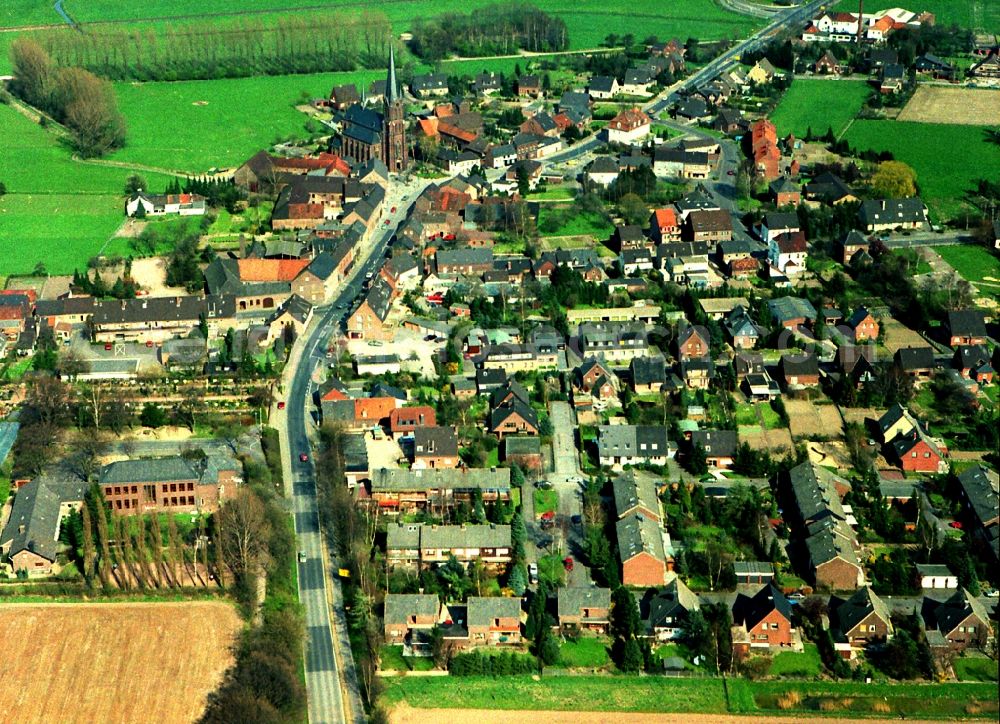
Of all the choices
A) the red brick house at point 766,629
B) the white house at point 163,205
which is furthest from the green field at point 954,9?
the red brick house at point 766,629

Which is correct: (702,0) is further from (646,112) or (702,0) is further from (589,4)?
(646,112)

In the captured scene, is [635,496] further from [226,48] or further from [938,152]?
[226,48]

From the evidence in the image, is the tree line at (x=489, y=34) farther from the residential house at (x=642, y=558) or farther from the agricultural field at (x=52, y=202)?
the residential house at (x=642, y=558)

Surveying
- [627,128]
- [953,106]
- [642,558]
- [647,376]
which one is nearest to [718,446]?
[647,376]

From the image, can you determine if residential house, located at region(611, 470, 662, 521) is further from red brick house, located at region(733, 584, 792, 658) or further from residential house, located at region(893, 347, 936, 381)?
residential house, located at region(893, 347, 936, 381)

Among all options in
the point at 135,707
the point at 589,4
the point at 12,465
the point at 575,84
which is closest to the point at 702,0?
the point at 589,4

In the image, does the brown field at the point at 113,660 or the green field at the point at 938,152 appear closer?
the brown field at the point at 113,660
